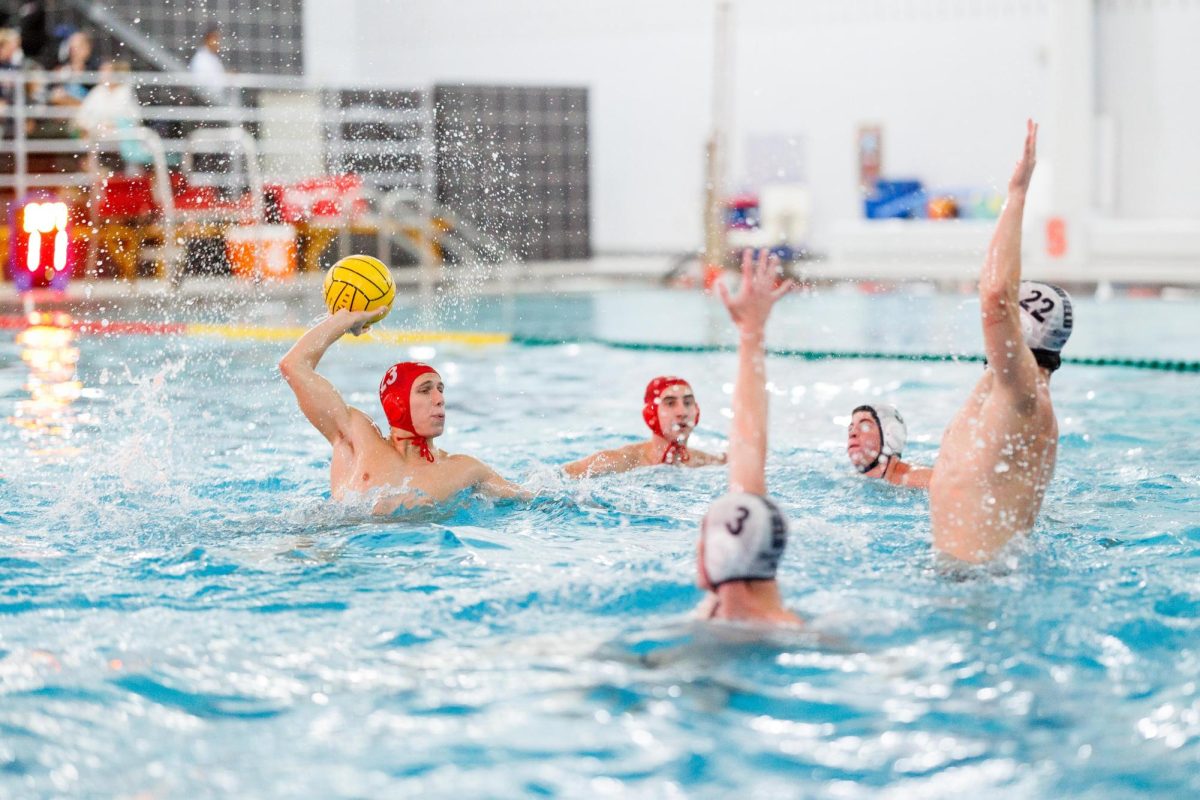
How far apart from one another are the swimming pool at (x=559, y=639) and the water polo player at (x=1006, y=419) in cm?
14

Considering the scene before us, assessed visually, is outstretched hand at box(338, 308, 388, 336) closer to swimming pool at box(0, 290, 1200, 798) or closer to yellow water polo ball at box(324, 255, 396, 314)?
yellow water polo ball at box(324, 255, 396, 314)

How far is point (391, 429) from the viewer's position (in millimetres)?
4277

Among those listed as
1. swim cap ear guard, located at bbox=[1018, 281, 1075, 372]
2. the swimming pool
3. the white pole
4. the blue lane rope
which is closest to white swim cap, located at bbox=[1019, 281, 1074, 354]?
swim cap ear guard, located at bbox=[1018, 281, 1075, 372]

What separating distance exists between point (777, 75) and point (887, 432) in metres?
11.0

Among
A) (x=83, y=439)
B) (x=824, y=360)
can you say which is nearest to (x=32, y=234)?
(x=83, y=439)

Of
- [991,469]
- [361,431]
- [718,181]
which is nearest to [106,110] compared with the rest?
[718,181]

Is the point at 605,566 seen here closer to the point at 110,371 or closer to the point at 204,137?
the point at 110,371

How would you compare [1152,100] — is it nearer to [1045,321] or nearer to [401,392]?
[401,392]

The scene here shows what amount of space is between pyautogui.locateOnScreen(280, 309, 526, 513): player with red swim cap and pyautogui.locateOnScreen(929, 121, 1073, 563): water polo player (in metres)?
1.51

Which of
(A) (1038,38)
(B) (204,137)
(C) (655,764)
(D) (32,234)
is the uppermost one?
(A) (1038,38)

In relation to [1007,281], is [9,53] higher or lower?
higher

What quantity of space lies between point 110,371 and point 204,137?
5369 millimetres

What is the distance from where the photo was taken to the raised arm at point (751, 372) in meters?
2.68

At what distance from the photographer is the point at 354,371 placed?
8203 mm
